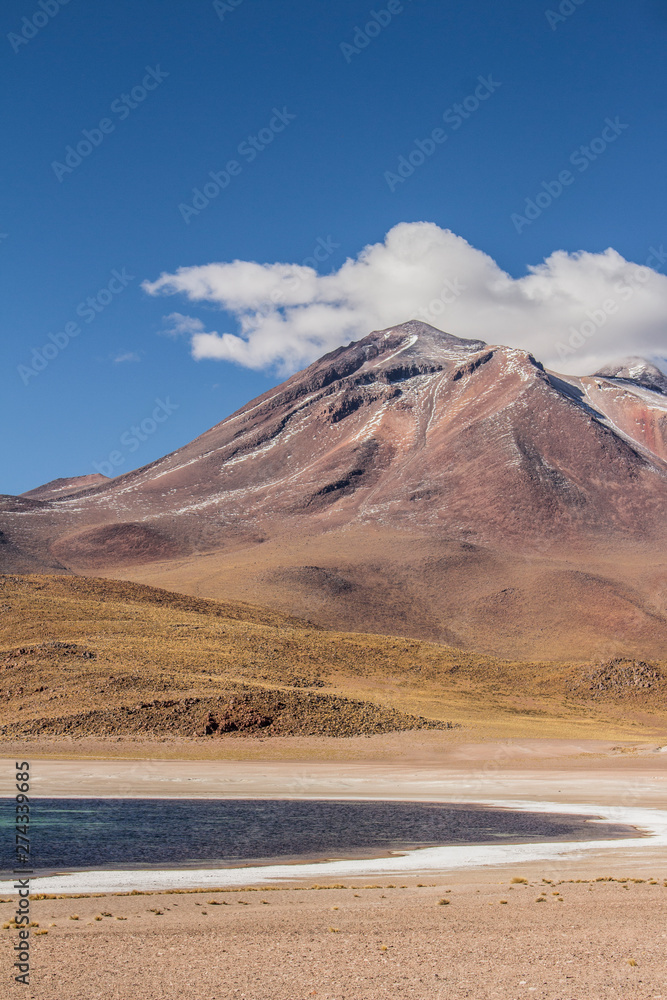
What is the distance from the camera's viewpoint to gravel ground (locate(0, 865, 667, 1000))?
10.6m

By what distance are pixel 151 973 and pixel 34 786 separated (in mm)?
24671

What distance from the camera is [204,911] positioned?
14.6 metres

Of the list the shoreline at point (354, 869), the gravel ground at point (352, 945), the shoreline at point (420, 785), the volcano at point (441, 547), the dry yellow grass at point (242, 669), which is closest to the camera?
the gravel ground at point (352, 945)

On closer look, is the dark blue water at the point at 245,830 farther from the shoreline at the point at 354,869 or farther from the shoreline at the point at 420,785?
the shoreline at the point at 420,785

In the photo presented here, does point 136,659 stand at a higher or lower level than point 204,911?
higher

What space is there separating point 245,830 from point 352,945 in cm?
1327

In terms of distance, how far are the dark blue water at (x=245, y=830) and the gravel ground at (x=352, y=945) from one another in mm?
5130

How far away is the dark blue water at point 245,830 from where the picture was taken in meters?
21.0

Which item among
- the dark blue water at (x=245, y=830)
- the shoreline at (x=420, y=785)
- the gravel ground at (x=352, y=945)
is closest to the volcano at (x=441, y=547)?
the shoreline at (x=420, y=785)

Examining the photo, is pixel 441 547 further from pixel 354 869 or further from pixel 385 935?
pixel 385 935

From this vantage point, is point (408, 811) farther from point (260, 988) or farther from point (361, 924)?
point (260, 988)

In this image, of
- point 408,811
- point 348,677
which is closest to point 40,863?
point 408,811

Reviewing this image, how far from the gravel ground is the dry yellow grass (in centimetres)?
3493

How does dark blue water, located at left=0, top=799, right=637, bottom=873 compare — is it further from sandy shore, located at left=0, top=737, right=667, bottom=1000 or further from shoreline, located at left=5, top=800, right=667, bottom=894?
sandy shore, located at left=0, top=737, right=667, bottom=1000
